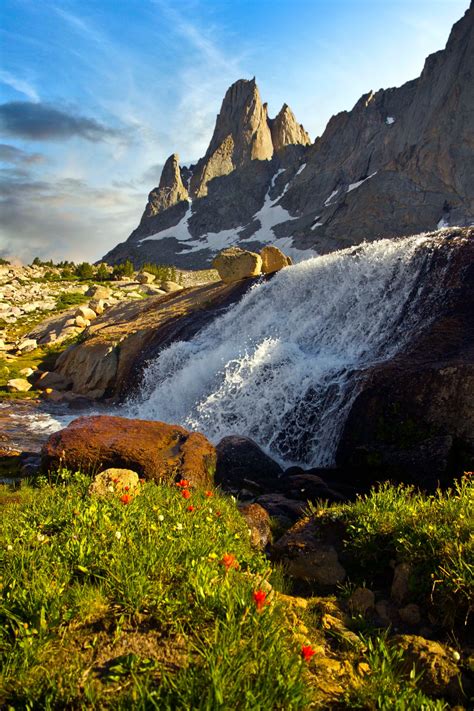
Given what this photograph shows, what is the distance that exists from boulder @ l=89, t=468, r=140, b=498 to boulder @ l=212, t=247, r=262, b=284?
92.3 ft

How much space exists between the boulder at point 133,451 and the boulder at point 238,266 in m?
24.4

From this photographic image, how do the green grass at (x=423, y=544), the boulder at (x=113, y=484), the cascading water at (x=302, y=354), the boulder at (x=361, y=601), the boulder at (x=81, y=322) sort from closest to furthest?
the green grass at (x=423, y=544), the boulder at (x=361, y=601), the boulder at (x=113, y=484), the cascading water at (x=302, y=354), the boulder at (x=81, y=322)

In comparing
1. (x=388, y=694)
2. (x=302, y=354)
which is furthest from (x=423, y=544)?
(x=302, y=354)

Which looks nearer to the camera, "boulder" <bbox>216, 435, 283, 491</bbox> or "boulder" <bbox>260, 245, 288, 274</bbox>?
"boulder" <bbox>216, 435, 283, 491</bbox>

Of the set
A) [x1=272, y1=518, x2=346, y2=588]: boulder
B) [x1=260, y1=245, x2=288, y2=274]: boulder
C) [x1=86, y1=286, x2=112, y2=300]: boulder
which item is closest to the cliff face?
[x1=86, y1=286, x2=112, y2=300]: boulder

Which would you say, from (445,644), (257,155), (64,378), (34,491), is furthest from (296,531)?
(257,155)

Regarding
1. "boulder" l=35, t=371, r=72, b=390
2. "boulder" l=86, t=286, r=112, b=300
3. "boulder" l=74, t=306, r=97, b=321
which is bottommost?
"boulder" l=35, t=371, r=72, b=390

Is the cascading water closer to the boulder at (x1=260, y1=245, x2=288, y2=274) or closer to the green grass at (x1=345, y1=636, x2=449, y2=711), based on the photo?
the green grass at (x1=345, y1=636, x2=449, y2=711)

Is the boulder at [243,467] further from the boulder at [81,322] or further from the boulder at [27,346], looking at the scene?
the boulder at [81,322]

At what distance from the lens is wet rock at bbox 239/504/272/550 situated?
6.69 m

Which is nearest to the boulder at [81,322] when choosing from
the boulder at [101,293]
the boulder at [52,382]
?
the boulder at [101,293]

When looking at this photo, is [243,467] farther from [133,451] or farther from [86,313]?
[86,313]

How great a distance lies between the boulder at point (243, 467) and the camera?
1114 centimetres

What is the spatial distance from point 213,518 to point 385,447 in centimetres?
677
